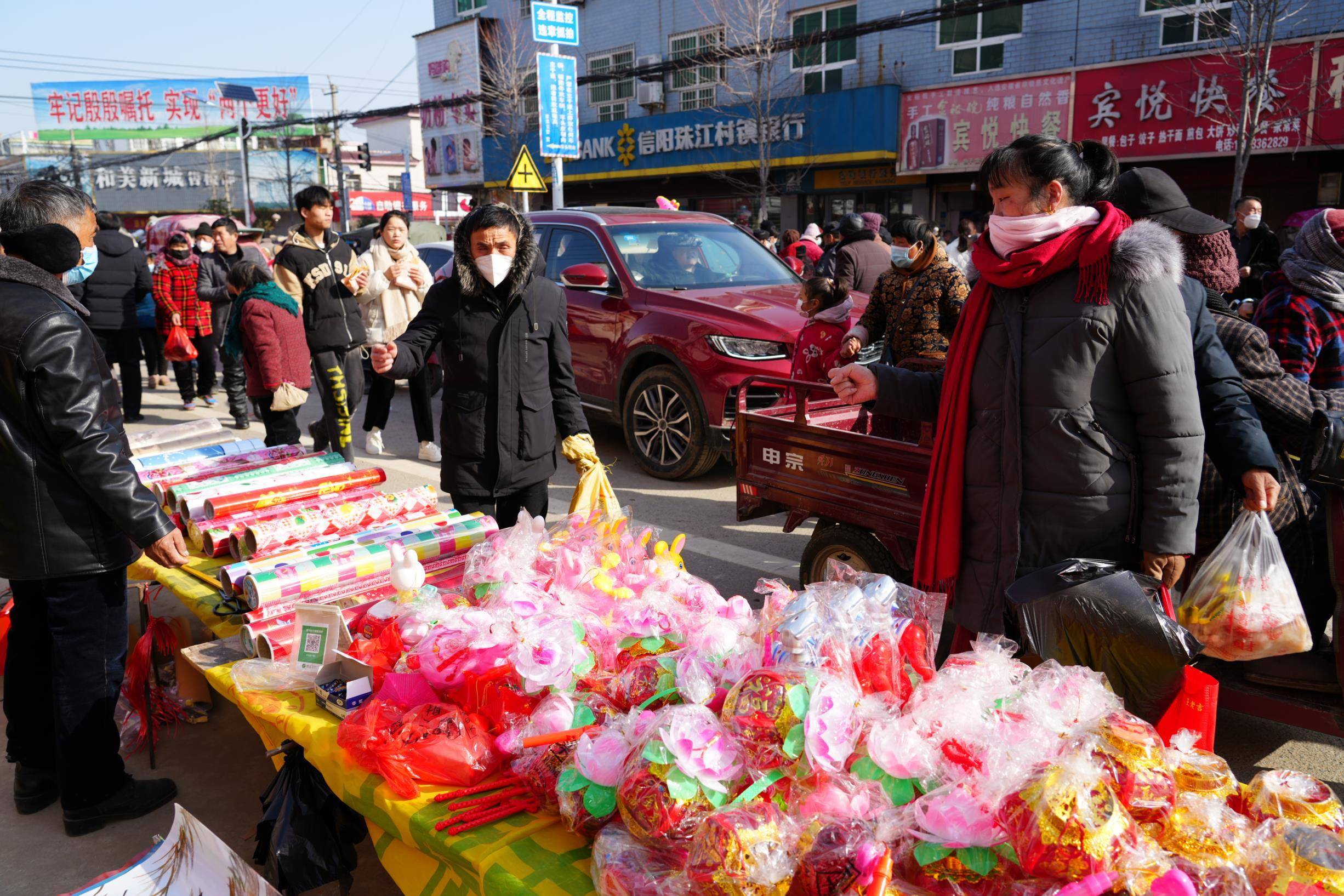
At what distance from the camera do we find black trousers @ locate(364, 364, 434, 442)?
8.17 meters

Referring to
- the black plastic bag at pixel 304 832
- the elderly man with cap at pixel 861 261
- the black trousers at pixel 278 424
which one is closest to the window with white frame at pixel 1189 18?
the elderly man with cap at pixel 861 261

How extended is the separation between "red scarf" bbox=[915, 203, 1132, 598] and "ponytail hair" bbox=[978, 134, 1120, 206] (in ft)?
0.26

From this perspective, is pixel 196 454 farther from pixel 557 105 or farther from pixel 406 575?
pixel 557 105

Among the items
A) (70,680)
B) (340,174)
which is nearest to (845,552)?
(70,680)

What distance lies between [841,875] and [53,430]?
251 cm

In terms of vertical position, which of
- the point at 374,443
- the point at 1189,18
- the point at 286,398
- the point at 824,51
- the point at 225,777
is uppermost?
the point at 824,51

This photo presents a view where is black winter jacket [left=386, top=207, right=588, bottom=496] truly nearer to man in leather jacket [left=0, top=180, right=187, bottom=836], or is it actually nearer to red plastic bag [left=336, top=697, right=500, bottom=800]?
man in leather jacket [left=0, top=180, right=187, bottom=836]

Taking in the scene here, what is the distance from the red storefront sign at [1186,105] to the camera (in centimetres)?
1386

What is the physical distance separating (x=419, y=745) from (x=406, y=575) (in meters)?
0.80

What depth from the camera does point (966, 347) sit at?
2.81m

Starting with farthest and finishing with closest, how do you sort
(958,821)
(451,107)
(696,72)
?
(451,107) < (696,72) < (958,821)

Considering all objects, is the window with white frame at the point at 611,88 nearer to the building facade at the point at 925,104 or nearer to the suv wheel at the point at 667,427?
the building facade at the point at 925,104

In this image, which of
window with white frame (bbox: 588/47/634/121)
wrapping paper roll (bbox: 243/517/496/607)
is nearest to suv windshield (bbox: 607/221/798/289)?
wrapping paper roll (bbox: 243/517/496/607)

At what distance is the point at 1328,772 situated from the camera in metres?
3.30
